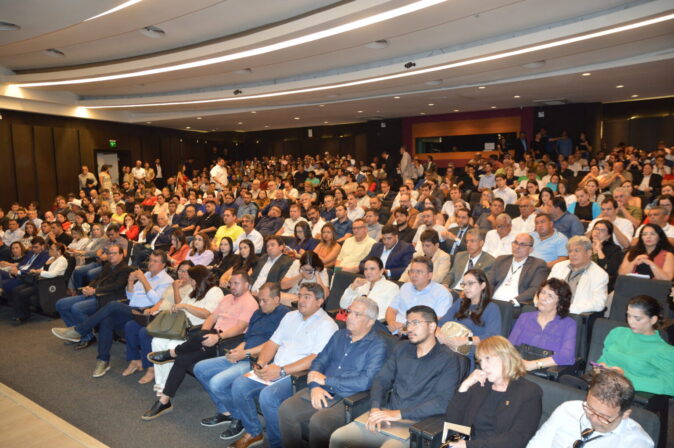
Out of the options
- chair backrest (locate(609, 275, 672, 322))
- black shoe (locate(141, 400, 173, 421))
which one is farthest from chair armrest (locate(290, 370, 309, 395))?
chair backrest (locate(609, 275, 672, 322))

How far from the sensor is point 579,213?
660cm

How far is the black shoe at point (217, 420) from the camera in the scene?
12.2 ft

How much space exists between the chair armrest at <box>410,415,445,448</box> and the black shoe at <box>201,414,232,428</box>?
180 cm

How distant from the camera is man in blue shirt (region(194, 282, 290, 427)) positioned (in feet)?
11.9

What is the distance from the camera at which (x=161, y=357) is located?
160 inches

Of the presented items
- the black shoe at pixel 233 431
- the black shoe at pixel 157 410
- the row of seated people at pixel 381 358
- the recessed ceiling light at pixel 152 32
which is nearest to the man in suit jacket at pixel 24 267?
the recessed ceiling light at pixel 152 32

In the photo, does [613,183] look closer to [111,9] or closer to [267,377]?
[267,377]

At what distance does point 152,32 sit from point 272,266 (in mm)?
3728

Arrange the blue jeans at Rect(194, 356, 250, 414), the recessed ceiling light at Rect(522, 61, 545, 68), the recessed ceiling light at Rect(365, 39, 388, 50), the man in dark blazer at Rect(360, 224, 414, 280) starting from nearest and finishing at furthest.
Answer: the blue jeans at Rect(194, 356, 250, 414) < the man in dark blazer at Rect(360, 224, 414, 280) < the recessed ceiling light at Rect(365, 39, 388, 50) < the recessed ceiling light at Rect(522, 61, 545, 68)

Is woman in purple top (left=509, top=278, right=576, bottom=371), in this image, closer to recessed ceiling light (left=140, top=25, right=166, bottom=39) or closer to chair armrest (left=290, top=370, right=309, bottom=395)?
chair armrest (left=290, top=370, right=309, bottom=395)

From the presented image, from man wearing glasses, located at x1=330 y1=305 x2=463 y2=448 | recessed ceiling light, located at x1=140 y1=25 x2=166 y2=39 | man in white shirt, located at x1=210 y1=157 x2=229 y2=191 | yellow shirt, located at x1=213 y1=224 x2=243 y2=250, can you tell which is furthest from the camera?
man in white shirt, located at x1=210 y1=157 x2=229 y2=191

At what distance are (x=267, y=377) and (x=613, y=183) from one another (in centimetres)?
703

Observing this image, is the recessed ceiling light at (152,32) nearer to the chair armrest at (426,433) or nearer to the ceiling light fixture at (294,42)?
the ceiling light fixture at (294,42)

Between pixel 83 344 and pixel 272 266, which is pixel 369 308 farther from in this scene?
pixel 83 344
